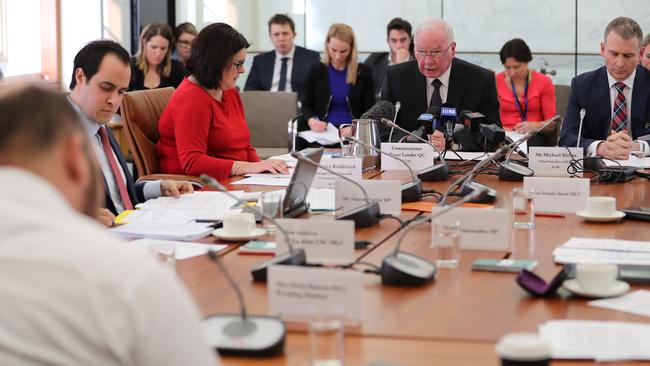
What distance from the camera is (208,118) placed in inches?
170

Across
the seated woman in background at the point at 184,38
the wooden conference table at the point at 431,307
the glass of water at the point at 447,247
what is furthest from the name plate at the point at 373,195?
the seated woman in background at the point at 184,38

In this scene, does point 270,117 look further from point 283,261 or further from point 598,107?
point 283,261

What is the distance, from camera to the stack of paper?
1.63 m

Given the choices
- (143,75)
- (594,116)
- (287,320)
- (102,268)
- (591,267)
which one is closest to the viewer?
(102,268)

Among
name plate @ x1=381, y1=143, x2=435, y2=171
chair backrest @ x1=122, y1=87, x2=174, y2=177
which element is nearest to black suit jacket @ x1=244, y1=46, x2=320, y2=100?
chair backrest @ x1=122, y1=87, x2=174, y2=177

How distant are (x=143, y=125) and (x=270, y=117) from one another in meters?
2.30

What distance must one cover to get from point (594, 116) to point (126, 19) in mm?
4830

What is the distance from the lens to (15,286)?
1086mm

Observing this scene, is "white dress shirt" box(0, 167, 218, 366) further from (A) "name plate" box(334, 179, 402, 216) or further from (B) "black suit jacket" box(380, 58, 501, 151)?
(B) "black suit jacket" box(380, 58, 501, 151)

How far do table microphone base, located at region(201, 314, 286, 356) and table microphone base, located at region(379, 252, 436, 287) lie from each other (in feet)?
1.48

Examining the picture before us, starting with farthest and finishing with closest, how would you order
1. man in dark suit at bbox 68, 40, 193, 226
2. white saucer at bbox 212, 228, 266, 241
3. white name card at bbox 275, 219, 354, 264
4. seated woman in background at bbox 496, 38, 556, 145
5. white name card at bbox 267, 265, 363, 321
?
seated woman in background at bbox 496, 38, 556, 145, man in dark suit at bbox 68, 40, 193, 226, white saucer at bbox 212, 228, 266, 241, white name card at bbox 275, 219, 354, 264, white name card at bbox 267, 265, 363, 321

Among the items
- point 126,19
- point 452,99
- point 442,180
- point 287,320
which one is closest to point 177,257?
point 287,320

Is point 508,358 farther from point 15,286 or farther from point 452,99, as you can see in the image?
point 452,99

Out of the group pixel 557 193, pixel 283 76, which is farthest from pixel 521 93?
pixel 557 193
